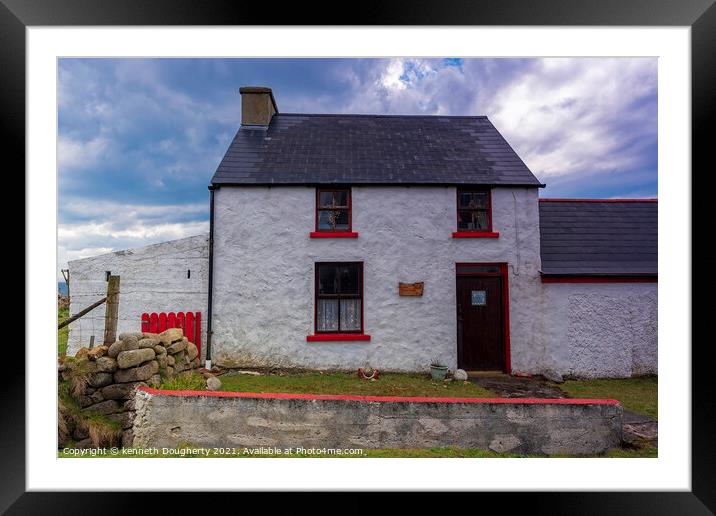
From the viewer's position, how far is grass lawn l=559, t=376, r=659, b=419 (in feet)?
15.4

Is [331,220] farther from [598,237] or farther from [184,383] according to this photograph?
[598,237]

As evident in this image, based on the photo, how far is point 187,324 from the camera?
235 inches

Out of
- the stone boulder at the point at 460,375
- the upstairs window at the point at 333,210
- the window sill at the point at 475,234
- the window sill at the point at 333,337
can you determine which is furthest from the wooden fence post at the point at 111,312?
the window sill at the point at 475,234

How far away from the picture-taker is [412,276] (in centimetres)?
619

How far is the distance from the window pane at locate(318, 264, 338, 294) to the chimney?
385 centimetres

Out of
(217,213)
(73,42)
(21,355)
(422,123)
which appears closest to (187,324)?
(217,213)

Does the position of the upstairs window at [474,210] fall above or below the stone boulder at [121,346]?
above

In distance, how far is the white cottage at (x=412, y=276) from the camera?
5.99 metres

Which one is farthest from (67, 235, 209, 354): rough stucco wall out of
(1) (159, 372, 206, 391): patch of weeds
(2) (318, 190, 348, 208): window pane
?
(2) (318, 190, 348, 208): window pane

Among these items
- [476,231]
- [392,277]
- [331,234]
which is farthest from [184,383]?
[476,231]

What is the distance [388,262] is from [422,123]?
Answer: 3794 millimetres

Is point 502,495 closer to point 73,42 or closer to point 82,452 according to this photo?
point 82,452

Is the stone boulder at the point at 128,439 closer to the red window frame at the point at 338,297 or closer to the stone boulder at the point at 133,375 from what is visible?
the stone boulder at the point at 133,375

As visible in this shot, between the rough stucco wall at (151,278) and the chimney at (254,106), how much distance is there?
3.14m
